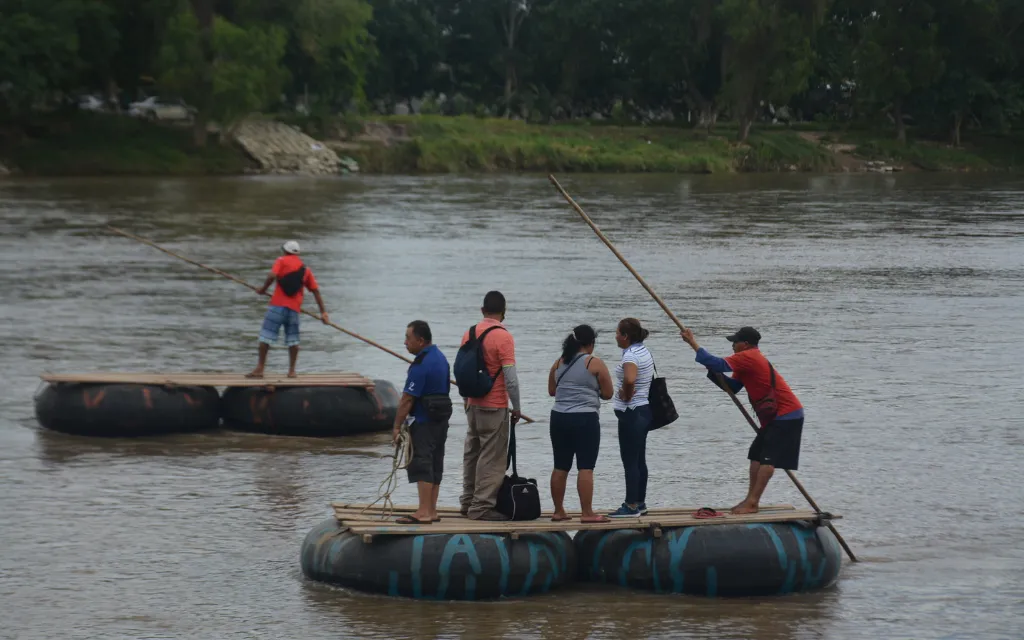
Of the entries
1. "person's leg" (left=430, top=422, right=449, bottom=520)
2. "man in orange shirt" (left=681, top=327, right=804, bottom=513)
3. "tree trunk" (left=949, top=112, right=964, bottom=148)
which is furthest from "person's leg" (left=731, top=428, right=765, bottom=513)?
"tree trunk" (left=949, top=112, right=964, bottom=148)

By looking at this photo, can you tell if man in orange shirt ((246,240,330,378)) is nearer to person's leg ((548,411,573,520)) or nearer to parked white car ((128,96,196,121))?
person's leg ((548,411,573,520))

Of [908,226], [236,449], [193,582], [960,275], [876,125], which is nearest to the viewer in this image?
[193,582]

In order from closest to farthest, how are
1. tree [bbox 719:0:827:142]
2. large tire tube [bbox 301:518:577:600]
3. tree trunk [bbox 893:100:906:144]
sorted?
large tire tube [bbox 301:518:577:600]
tree [bbox 719:0:827:142]
tree trunk [bbox 893:100:906:144]

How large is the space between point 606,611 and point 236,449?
21.6 ft

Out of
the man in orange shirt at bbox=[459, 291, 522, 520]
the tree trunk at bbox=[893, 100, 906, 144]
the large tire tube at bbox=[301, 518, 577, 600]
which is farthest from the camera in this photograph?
the tree trunk at bbox=[893, 100, 906, 144]

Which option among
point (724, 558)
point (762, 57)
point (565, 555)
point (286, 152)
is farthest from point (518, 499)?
point (762, 57)

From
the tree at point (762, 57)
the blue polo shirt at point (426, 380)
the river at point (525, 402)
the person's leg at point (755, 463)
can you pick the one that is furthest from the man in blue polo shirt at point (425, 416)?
the tree at point (762, 57)

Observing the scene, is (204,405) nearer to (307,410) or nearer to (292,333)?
(307,410)

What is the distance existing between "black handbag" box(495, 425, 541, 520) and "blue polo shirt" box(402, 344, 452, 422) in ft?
2.09

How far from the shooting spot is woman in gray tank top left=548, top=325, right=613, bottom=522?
1198 centimetres

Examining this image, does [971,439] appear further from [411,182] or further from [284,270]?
[411,182]

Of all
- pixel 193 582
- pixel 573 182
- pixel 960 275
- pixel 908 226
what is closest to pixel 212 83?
pixel 573 182

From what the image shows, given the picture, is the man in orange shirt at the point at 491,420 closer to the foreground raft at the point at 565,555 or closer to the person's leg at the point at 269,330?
the foreground raft at the point at 565,555

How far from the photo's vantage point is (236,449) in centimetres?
1739
